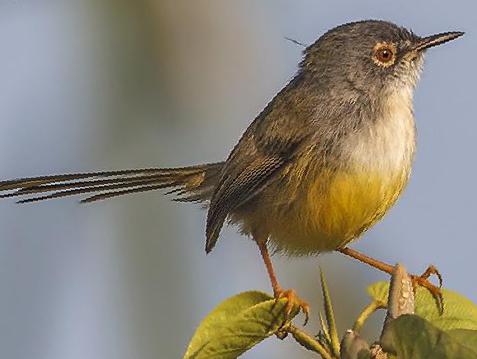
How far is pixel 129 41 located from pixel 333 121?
0.91 meters

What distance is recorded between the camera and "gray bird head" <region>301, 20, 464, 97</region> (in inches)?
161

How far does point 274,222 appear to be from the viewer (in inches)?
159

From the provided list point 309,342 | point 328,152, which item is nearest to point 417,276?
point 328,152

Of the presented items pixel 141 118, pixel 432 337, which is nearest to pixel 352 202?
pixel 141 118

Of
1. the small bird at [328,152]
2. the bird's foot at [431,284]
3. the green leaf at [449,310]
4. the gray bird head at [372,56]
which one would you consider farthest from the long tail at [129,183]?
the green leaf at [449,310]

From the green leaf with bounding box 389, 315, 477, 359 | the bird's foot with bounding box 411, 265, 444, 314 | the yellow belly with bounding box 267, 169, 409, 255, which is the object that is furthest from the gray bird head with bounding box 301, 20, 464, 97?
the green leaf with bounding box 389, 315, 477, 359

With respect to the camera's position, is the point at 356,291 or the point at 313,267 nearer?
the point at 356,291

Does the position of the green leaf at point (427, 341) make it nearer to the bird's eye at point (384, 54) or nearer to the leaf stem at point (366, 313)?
the leaf stem at point (366, 313)

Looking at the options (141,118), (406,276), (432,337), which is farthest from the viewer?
(141,118)

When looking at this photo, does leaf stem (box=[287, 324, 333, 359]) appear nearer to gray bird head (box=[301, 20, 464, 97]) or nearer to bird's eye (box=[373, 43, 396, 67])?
gray bird head (box=[301, 20, 464, 97])

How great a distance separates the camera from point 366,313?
7.55 feet

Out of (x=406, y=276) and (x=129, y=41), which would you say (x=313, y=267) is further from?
(x=406, y=276)

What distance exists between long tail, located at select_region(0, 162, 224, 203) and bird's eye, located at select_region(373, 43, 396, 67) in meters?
1.03

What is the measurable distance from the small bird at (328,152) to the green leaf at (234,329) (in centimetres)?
122
